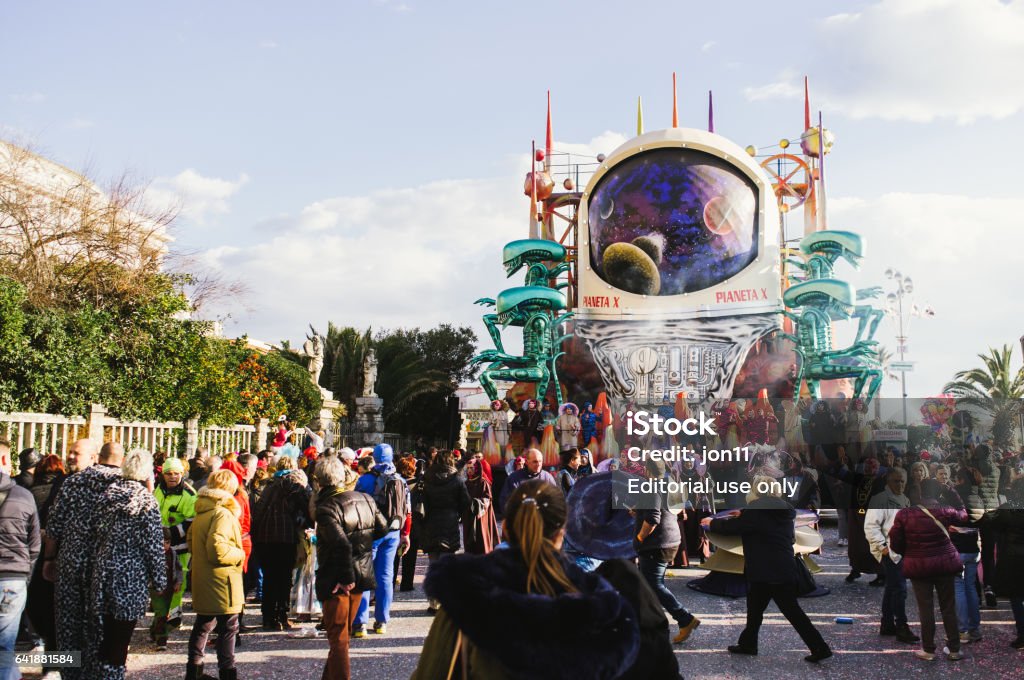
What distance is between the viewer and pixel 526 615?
2.50 metres

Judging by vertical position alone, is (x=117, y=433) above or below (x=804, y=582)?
above

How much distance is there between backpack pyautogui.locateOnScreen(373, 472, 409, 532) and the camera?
7648mm

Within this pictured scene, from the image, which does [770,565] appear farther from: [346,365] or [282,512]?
[346,365]

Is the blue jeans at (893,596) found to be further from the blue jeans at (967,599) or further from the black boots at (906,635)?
the blue jeans at (967,599)

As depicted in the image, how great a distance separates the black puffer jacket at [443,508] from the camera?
8367mm

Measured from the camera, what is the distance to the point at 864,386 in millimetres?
24594

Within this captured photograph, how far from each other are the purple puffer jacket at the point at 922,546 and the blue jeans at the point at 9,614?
629cm

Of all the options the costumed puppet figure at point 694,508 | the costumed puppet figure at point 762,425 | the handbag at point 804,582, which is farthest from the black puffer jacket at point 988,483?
the costumed puppet figure at point 762,425

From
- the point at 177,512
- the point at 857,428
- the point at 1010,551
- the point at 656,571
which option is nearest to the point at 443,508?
the point at 656,571

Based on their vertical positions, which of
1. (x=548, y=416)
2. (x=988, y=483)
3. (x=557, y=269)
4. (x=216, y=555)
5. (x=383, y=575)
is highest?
(x=557, y=269)

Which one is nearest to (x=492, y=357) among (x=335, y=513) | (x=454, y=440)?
(x=454, y=440)

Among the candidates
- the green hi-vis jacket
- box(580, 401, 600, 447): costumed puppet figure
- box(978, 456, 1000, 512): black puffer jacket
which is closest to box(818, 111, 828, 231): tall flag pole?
box(580, 401, 600, 447): costumed puppet figure

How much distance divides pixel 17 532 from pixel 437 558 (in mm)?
2578

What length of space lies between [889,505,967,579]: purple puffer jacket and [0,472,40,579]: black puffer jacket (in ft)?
20.5
